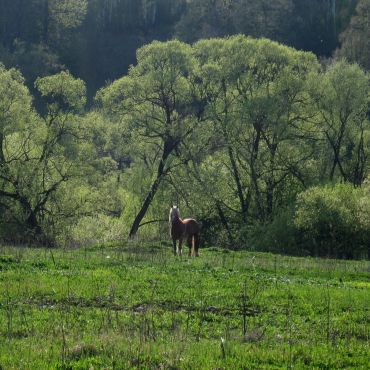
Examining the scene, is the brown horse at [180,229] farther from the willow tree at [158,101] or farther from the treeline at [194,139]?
the willow tree at [158,101]

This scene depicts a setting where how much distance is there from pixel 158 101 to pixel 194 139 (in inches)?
159

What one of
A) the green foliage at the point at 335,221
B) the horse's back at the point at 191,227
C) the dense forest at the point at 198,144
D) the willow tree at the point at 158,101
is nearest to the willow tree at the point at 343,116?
the dense forest at the point at 198,144

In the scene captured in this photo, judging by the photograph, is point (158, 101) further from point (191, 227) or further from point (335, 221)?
point (191, 227)

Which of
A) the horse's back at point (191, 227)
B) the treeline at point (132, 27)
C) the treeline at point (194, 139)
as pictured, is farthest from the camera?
the treeline at point (132, 27)

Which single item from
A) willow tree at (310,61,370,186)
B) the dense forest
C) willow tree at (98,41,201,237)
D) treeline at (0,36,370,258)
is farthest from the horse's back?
willow tree at (310,61,370,186)

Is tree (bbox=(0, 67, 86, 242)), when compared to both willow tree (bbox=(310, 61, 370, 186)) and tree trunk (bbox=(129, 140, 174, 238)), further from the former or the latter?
willow tree (bbox=(310, 61, 370, 186))

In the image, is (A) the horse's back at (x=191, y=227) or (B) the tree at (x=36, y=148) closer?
(A) the horse's back at (x=191, y=227)

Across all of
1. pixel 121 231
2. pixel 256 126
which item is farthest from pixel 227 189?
pixel 121 231

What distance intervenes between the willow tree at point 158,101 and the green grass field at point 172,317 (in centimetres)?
2763

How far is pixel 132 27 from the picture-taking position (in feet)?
446

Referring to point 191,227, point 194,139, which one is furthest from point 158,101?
point 191,227

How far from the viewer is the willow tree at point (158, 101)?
173ft

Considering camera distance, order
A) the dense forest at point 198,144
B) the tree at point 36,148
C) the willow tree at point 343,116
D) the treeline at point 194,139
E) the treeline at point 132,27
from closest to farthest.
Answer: the tree at point 36,148, the dense forest at point 198,144, the treeline at point 194,139, the willow tree at point 343,116, the treeline at point 132,27

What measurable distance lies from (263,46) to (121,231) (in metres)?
18.4
